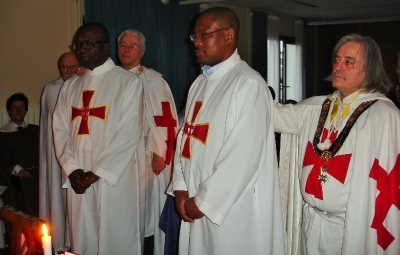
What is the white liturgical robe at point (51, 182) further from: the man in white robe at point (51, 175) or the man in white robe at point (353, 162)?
the man in white robe at point (353, 162)

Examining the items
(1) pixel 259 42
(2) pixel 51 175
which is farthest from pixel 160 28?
(2) pixel 51 175

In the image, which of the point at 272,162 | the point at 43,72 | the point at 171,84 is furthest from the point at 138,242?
the point at 171,84

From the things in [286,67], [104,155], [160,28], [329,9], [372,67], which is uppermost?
[329,9]

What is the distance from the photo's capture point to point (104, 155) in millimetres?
2910

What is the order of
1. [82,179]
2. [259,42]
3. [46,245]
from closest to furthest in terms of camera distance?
[46,245] < [82,179] < [259,42]

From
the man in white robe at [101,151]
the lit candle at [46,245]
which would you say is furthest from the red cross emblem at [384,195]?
the man in white robe at [101,151]

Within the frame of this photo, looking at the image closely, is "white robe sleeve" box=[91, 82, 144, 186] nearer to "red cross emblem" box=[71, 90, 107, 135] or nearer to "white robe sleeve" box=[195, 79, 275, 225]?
"red cross emblem" box=[71, 90, 107, 135]

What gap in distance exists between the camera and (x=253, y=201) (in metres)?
2.21

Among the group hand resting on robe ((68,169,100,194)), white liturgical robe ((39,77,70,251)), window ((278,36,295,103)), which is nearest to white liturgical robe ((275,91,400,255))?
hand resting on robe ((68,169,100,194))

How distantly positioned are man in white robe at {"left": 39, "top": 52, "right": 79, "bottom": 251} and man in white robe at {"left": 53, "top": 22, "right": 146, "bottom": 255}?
0.68 meters

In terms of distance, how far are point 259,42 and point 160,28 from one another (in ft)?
10.1

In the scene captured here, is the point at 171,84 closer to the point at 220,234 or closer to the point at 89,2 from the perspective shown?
the point at 89,2

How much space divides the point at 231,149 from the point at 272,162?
28 cm

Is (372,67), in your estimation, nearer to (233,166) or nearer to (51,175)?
(233,166)
